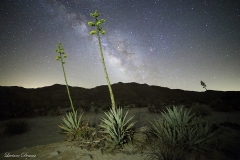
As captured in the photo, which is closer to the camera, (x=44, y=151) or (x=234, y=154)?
(x=234, y=154)

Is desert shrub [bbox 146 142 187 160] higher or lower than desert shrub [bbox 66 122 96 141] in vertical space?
lower

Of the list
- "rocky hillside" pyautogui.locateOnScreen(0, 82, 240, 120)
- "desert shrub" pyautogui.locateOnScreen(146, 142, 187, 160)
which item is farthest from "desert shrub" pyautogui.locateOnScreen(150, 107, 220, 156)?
"rocky hillside" pyautogui.locateOnScreen(0, 82, 240, 120)

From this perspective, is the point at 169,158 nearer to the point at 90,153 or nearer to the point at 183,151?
A: the point at 183,151

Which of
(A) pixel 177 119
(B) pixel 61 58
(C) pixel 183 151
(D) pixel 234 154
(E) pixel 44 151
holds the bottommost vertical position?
(D) pixel 234 154

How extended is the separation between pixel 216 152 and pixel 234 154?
572 mm

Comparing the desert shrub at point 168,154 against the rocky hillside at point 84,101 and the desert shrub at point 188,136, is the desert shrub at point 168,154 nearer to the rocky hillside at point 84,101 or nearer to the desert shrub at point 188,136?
the desert shrub at point 188,136

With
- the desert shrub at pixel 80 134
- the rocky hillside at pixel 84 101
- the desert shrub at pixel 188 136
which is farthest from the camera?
the rocky hillside at pixel 84 101

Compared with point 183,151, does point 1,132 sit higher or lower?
higher

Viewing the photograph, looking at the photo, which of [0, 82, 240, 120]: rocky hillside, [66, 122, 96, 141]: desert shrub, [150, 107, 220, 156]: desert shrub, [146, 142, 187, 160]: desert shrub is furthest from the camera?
[0, 82, 240, 120]: rocky hillside

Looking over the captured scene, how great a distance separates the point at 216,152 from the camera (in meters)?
4.07

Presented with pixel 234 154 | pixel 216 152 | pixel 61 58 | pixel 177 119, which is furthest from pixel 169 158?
pixel 61 58

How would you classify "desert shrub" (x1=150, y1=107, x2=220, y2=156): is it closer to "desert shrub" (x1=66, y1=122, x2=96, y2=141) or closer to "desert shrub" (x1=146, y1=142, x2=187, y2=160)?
"desert shrub" (x1=146, y1=142, x2=187, y2=160)

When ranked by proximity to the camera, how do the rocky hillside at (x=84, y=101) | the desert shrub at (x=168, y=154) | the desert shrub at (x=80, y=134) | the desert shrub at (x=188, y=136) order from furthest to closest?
the rocky hillside at (x=84, y=101) → the desert shrub at (x=80, y=134) → the desert shrub at (x=188, y=136) → the desert shrub at (x=168, y=154)

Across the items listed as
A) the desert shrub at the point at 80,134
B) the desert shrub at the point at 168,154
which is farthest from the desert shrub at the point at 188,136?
the desert shrub at the point at 80,134
